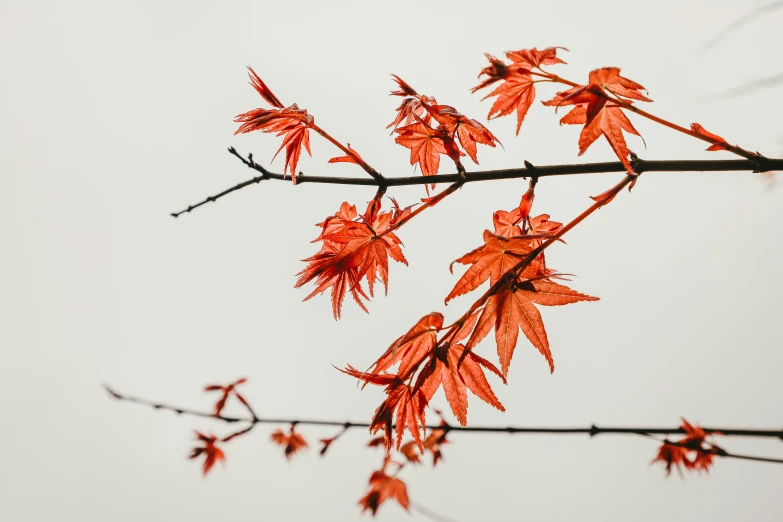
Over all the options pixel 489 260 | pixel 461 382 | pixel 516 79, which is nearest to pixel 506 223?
pixel 489 260

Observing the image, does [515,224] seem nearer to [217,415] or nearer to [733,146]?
[733,146]

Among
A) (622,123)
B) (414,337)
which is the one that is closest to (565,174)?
(622,123)

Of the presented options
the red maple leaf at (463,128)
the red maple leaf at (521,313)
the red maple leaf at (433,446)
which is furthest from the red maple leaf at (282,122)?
the red maple leaf at (433,446)

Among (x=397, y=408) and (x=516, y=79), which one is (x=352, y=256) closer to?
(x=397, y=408)

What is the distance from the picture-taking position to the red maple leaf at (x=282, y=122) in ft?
4.78

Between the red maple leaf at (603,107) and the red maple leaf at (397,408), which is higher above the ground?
the red maple leaf at (603,107)

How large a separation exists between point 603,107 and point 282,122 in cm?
94

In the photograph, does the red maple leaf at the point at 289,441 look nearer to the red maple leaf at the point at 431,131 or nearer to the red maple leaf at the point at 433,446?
the red maple leaf at the point at 433,446

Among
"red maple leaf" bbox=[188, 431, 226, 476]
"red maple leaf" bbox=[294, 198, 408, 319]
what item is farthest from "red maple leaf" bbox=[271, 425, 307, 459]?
"red maple leaf" bbox=[294, 198, 408, 319]

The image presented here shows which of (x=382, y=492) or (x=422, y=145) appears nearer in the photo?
(x=422, y=145)

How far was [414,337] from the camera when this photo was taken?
117 centimetres

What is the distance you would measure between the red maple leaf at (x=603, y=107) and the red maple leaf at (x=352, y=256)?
22.6 inches

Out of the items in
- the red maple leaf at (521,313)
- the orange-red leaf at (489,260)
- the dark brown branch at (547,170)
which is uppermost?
the dark brown branch at (547,170)

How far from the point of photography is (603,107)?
45.2 inches
